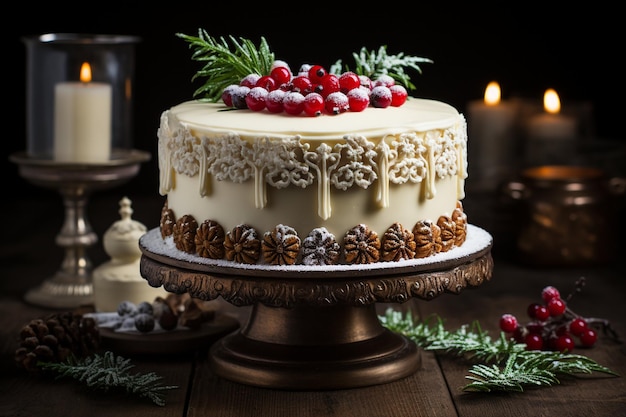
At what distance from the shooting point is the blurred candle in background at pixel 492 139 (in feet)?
13.3

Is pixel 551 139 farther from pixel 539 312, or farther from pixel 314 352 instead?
pixel 314 352

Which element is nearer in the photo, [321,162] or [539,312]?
[321,162]

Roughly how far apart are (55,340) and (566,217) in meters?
1.67

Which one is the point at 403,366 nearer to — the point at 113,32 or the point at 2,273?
the point at 2,273

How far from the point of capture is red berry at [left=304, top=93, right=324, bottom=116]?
2566mm

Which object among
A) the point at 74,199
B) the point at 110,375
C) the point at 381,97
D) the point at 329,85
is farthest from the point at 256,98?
the point at 74,199

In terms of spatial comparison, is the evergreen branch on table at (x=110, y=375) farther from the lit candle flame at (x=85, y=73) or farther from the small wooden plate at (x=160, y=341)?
the lit candle flame at (x=85, y=73)

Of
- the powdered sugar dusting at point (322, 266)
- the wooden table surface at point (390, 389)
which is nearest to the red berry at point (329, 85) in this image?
the powdered sugar dusting at point (322, 266)

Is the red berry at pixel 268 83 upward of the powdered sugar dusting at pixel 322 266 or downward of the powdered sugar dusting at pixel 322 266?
upward

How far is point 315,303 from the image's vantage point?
245 centimetres

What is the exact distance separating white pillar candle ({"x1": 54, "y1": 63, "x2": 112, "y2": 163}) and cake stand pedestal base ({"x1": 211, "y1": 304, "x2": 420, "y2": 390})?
0.88 m

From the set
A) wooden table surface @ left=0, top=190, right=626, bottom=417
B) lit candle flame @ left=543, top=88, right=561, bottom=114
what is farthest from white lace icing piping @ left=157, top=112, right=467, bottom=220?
lit candle flame @ left=543, top=88, right=561, bottom=114

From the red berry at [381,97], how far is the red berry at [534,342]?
0.67 m

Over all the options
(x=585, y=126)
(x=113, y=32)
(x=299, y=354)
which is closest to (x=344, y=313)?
(x=299, y=354)
